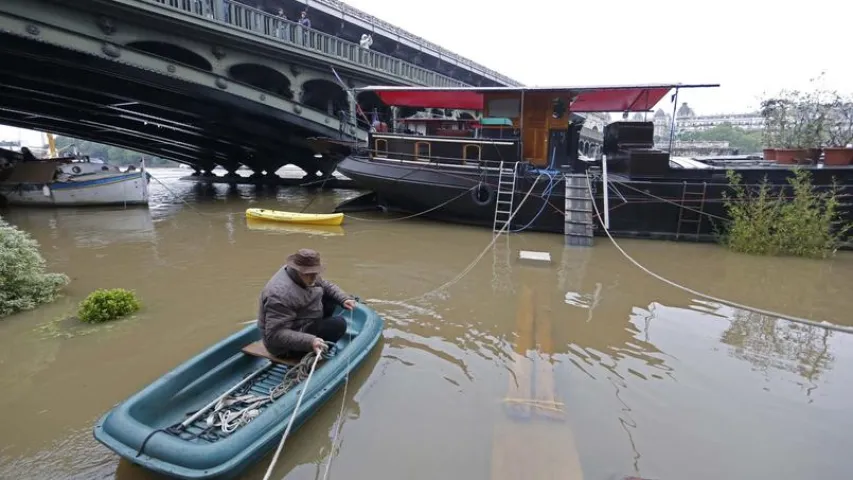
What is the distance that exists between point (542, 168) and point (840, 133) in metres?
6.75

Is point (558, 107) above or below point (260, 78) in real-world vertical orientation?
below

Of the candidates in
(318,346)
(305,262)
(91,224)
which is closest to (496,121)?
(305,262)

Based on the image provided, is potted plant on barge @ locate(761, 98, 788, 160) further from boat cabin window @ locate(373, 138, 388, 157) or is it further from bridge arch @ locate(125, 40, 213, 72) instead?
bridge arch @ locate(125, 40, 213, 72)

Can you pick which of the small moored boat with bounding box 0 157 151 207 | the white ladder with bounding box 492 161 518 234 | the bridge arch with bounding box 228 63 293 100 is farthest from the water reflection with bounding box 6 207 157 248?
the white ladder with bounding box 492 161 518 234

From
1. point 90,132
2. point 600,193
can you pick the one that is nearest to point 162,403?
point 600,193

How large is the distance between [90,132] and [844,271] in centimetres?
3336

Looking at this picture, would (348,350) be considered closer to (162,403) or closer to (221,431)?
(221,431)

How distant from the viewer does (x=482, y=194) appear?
11.5 m

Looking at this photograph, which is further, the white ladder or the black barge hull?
the white ladder

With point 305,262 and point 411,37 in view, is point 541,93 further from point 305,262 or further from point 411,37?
point 411,37

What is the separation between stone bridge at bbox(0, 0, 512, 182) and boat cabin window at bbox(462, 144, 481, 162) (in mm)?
3888

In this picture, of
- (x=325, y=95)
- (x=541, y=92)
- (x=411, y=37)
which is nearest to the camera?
(x=541, y=92)

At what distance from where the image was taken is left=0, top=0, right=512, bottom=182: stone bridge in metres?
11.4

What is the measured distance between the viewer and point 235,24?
14.2 metres
